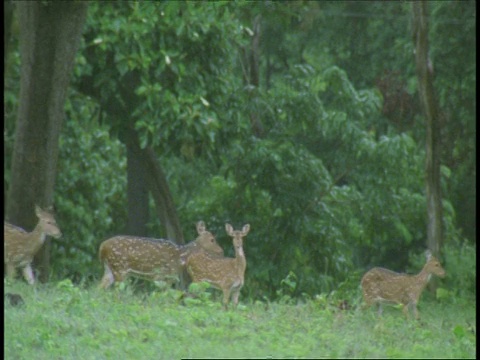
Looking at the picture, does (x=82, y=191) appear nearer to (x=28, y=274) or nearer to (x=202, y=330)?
(x=28, y=274)

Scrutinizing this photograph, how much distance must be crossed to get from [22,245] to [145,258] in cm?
126

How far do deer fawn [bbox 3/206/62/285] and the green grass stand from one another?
Result: 1.57m

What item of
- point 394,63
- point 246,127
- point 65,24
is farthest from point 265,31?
point 65,24

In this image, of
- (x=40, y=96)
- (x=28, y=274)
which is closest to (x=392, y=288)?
(x=28, y=274)

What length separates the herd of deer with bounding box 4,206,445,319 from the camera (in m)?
10.4

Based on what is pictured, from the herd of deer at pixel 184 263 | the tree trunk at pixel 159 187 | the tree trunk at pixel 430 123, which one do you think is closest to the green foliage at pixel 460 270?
the tree trunk at pixel 430 123

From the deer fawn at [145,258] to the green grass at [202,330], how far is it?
1.09 m

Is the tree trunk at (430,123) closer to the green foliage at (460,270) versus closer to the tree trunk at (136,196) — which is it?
the green foliage at (460,270)

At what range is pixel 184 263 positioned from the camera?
11.3 meters

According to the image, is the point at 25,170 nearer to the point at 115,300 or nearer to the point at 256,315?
the point at 115,300

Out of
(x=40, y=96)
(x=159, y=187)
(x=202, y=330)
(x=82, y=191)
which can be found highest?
(x=40, y=96)

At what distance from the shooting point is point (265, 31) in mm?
24594

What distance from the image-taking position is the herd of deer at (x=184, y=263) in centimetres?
1043

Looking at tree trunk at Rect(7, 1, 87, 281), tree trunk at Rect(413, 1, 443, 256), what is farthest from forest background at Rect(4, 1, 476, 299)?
tree trunk at Rect(7, 1, 87, 281)
